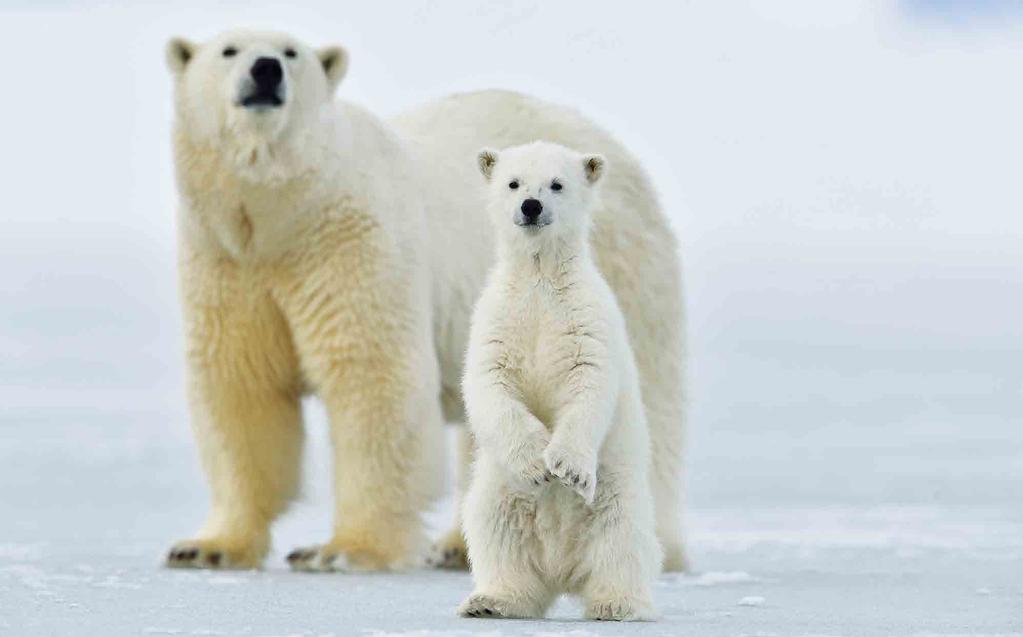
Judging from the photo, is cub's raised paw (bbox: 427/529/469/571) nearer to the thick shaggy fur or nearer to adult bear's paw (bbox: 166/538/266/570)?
the thick shaggy fur

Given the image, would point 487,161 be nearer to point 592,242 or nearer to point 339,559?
point 339,559

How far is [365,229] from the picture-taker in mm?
8328

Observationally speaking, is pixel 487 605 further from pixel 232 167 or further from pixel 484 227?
pixel 484 227

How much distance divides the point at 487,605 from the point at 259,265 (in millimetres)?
2992

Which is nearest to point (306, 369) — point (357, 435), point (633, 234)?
point (357, 435)

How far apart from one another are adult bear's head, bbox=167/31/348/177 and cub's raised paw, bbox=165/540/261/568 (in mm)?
1579

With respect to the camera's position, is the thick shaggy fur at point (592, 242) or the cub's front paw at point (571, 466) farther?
the thick shaggy fur at point (592, 242)

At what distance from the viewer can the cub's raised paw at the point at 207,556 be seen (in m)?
8.14

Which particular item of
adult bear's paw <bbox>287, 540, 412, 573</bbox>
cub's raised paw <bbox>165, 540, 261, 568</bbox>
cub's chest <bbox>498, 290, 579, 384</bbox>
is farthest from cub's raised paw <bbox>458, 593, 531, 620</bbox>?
cub's raised paw <bbox>165, 540, 261, 568</bbox>

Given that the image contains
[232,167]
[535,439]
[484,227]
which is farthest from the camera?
[484,227]

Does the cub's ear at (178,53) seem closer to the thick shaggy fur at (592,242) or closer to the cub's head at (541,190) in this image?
the thick shaggy fur at (592,242)

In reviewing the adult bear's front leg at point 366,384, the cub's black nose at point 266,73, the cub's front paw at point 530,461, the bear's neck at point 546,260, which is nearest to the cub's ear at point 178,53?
the cub's black nose at point 266,73

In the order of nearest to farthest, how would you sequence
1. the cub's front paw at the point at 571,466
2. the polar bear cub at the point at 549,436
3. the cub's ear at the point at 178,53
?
1. the cub's front paw at the point at 571,466
2. the polar bear cub at the point at 549,436
3. the cub's ear at the point at 178,53

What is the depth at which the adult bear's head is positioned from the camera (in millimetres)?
7789
